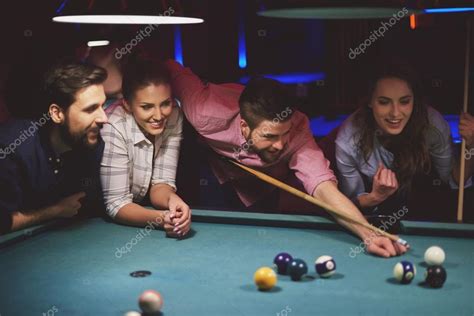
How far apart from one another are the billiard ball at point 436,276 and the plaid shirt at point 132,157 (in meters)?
1.54

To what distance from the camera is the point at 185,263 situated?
271 cm

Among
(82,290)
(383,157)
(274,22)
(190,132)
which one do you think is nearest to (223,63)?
(274,22)

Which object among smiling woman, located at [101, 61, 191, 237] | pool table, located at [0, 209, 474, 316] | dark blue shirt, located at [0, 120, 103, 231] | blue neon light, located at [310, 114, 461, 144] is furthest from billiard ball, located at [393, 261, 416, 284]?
blue neon light, located at [310, 114, 461, 144]

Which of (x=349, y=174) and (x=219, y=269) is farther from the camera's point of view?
(x=349, y=174)

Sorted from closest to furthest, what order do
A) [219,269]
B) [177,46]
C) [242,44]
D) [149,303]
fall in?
[149,303]
[219,269]
[177,46]
[242,44]

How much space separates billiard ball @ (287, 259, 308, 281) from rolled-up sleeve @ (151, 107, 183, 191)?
4.33 ft

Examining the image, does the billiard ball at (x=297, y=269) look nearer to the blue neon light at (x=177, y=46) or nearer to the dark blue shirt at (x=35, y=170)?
the dark blue shirt at (x=35, y=170)

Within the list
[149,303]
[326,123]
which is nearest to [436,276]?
[149,303]

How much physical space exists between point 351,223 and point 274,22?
20.0ft

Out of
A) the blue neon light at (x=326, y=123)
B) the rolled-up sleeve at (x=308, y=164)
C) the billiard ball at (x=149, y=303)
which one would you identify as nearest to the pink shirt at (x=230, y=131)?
the rolled-up sleeve at (x=308, y=164)

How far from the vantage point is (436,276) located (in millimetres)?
2383

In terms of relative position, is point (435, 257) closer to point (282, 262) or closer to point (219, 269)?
point (282, 262)

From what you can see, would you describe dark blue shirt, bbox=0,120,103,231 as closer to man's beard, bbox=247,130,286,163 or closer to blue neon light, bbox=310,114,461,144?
man's beard, bbox=247,130,286,163

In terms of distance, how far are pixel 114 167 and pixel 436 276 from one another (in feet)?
5.75
